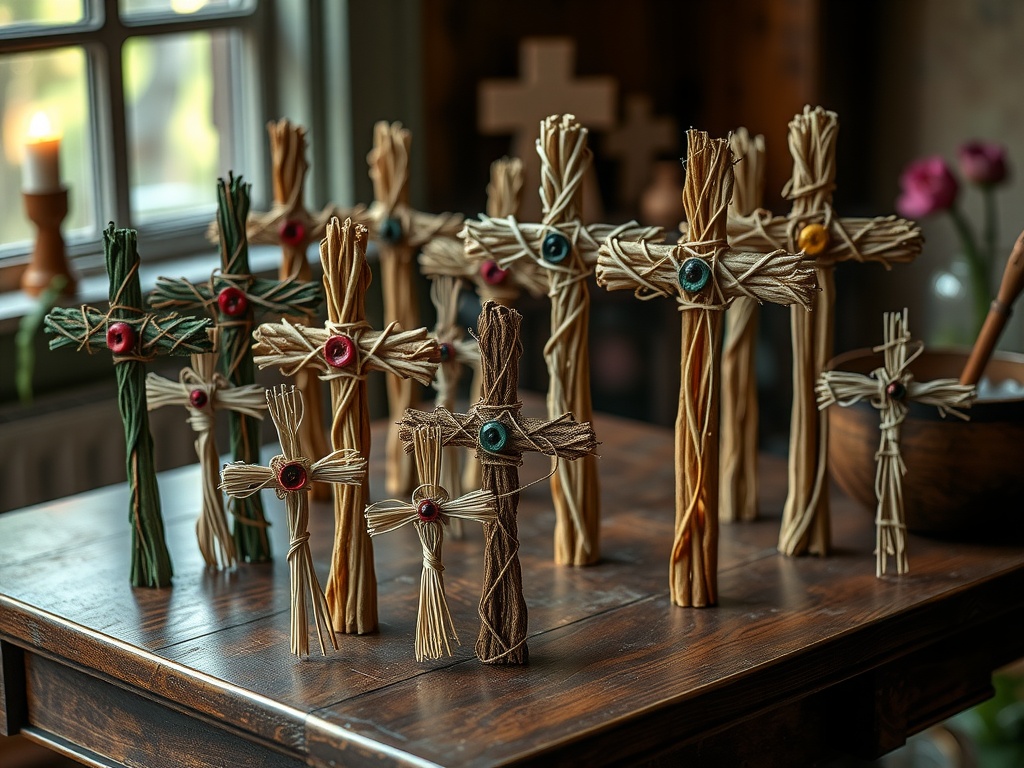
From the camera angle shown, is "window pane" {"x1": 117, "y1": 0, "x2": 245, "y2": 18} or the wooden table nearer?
the wooden table

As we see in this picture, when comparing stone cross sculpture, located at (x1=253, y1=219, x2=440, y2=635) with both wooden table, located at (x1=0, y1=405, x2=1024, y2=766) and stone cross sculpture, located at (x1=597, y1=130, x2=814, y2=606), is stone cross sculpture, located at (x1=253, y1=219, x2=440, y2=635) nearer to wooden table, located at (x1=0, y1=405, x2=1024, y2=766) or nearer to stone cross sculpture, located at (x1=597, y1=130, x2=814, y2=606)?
wooden table, located at (x1=0, y1=405, x2=1024, y2=766)

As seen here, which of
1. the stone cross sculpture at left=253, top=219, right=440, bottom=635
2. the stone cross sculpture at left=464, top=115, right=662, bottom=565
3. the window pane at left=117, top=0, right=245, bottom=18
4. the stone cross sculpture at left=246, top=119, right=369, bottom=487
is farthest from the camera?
the window pane at left=117, top=0, right=245, bottom=18

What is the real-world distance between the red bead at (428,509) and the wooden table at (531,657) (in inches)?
4.7

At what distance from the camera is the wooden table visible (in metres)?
1.02

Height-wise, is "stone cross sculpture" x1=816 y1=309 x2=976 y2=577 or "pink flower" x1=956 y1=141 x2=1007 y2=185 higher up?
"pink flower" x1=956 y1=141 x2=1007 y2=185

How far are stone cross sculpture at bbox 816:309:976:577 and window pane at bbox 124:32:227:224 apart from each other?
1.41 meters

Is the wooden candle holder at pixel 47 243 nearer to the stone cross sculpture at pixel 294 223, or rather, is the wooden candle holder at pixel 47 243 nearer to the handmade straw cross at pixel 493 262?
the stone cross sculpture at pixel 294 223

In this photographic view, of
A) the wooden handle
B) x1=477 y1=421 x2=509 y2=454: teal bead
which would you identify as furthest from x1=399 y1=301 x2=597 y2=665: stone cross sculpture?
the wooden handle

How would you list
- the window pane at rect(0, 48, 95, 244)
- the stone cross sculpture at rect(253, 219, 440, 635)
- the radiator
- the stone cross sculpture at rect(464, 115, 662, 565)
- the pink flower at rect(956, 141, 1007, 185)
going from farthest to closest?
the pink flower at rect(956, 141, 1007, 185) → the window pane at rect(0, 48, 95, 244) → the radiator → the stone cross sculpture at rect(464, 115, 662, 565) → the stone cross sculpture at rect(253, 219, 440, 635)

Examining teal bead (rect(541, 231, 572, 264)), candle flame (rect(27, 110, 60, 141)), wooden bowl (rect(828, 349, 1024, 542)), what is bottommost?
wooden bowl (rect(828, 349, 1024, 542))

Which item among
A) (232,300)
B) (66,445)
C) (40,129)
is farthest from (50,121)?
(232,300)

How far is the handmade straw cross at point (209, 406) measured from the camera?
4.25 ft

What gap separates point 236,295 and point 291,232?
190 mm

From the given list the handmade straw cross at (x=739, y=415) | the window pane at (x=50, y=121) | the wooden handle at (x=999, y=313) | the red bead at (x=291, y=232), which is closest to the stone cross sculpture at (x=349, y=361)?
the red bead at (x=291, y=232)
